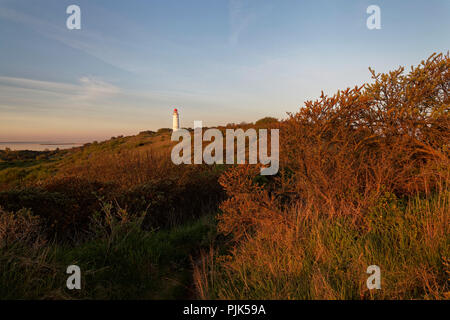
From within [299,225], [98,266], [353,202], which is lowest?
[98,266]

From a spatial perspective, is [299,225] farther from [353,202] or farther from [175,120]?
[175,120]

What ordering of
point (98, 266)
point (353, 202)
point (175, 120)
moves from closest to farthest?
1. point (98, 266)
2. point (353, 202)
3. point (175, 120)

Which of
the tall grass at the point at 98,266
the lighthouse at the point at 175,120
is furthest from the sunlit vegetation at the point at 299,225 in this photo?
the lighthouse at the point at 175,120

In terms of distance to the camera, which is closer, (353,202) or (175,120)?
(353,202)

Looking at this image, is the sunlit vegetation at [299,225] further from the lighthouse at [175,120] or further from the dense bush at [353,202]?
the lighthouse at [175,120]

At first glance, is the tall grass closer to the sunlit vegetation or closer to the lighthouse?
the sunlit vegetation

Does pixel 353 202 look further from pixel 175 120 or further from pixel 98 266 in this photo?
pixel 175 120

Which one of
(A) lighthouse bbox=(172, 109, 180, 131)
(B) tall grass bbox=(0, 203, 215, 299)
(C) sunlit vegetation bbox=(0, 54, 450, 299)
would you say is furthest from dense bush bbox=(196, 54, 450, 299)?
(A) lighthouse bbox=(172, 109, 180, 131)

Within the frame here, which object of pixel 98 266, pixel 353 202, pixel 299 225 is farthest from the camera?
pixel 353 202

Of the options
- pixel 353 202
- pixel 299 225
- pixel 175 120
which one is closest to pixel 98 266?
pixel 299 225

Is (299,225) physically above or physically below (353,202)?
below

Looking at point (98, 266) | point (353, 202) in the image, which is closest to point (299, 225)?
point (353, 202)
